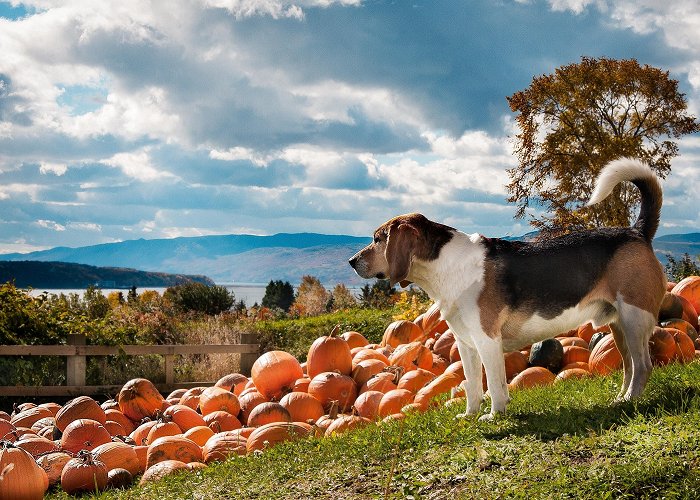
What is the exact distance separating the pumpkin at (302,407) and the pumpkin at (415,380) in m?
0.93

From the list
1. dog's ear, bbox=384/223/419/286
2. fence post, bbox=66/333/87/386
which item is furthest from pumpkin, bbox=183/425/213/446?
fence post, bbox=66/333/87/386

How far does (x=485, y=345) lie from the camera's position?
528 centimetres

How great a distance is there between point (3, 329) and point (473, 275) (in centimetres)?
1007

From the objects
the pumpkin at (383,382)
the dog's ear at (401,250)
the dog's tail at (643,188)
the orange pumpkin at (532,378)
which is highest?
the dog's tail at (643,188)

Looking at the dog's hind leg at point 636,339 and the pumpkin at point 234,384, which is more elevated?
the dog's hind leg at point 636,339

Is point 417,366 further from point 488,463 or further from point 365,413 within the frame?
point 488,463

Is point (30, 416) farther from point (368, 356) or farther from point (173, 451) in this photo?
point (368, 356)

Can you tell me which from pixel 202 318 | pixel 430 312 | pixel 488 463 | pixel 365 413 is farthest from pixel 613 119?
pixel 488 463

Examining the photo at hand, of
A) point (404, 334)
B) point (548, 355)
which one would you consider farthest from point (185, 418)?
point (548, 355)

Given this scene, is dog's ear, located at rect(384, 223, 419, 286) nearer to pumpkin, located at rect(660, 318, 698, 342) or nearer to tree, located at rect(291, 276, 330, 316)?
pumpkin, located at rect(660, 318, 698, 342)

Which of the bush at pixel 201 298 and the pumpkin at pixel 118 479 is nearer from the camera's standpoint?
the pumpkin at pixel 118 479

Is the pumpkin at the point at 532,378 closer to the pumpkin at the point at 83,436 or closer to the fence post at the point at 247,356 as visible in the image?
the pumpkin at the point at 83,436

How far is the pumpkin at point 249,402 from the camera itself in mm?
8586

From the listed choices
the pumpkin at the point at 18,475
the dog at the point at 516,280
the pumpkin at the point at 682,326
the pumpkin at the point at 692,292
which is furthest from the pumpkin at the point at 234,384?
the pumpkin at the point at 692,292
